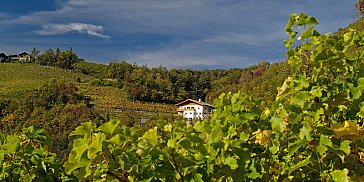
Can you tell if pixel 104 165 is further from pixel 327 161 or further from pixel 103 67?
pixel 103 67

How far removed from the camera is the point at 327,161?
1458 mm

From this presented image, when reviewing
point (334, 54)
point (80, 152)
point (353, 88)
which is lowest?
point (80, 152)

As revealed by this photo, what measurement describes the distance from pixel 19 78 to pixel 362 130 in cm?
6851

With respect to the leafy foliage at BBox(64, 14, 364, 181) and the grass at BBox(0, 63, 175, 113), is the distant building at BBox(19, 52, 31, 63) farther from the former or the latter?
the leafy foliage at BBox(64, 14, 364, 181)

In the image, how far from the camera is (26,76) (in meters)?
66.8

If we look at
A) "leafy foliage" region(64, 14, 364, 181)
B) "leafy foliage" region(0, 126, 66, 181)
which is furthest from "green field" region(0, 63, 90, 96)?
"leafy foliage" region(64, 14, 364, 181)

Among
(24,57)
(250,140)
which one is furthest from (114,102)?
(250,140)

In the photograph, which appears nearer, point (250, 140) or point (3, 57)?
point (250, 140)

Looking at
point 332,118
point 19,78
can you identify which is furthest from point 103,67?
point 332,118

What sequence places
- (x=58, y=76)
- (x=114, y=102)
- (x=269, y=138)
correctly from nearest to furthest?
(x=269, y=138)
(x=114, y=102)
(x=58, y=76)

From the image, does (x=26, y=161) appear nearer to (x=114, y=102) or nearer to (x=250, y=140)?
(x=250, y=140)

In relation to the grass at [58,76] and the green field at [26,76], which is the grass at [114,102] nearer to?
the grass at [58,76]

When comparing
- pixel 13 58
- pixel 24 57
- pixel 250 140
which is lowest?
pixel 250 140

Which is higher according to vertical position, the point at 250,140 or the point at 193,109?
the point at 250,140
